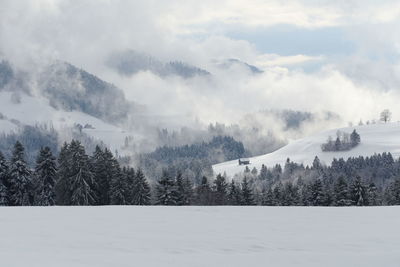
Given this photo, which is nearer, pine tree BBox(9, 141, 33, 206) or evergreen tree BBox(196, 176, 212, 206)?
pine tree BBox(9, 141, 33, 206)

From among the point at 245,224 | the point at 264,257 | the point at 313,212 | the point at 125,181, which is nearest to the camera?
the point at 264,257

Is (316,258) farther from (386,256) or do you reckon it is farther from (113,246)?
(113,246)

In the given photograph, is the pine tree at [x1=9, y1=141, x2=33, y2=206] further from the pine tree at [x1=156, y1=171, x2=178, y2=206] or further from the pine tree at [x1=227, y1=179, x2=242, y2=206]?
the pine tree at [x1=227, y1=179, x2=242, y2=206]

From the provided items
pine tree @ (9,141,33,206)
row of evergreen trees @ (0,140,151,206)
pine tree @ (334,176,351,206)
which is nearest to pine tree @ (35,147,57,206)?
row of evergreen trees @ (0,140,151,206)

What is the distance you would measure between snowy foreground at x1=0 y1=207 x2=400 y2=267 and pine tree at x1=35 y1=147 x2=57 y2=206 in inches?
1526

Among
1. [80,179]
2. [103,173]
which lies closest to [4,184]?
[80,179]

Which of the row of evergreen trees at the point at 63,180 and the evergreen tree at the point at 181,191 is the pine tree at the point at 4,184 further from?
the evergreen tree at the point at 181,191

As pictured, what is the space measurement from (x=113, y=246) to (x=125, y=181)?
5175cm

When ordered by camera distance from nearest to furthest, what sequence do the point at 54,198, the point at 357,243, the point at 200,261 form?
the point at 200,261 < the point at 357,243 < the point at 54,198

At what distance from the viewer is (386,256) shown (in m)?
13.1

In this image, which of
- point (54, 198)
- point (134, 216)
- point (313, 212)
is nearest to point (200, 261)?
point (134, 216)

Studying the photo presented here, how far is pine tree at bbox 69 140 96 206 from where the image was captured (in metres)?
Answer: 55.1

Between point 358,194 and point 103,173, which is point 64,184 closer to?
Answer: point 103,173

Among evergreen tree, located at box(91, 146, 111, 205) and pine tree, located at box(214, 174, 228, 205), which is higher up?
evergreen tree, located at box(91, 146, 111, 205)
